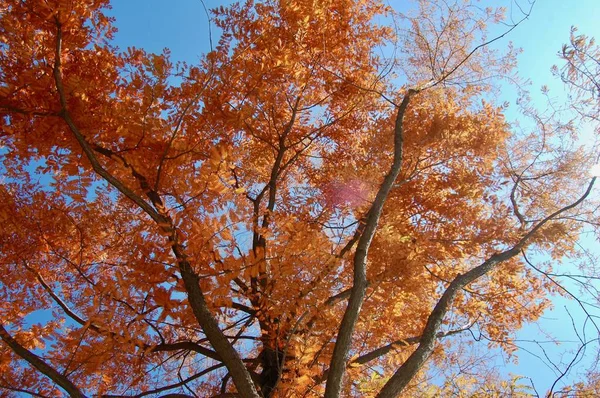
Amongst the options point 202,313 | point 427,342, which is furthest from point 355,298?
point 202,313

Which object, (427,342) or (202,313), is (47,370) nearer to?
(202,313)

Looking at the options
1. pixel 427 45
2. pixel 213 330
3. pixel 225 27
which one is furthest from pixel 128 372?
pixel 427 45

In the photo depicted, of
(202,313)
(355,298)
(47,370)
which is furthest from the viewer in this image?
(47,370)

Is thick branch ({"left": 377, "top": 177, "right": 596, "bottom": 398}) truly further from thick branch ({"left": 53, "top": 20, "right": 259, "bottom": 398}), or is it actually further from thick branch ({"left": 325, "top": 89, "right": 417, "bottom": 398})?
thick branch ({"left": 53, "top": 20, "right": 259, "bottom": 398})

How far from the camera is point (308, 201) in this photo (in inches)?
243

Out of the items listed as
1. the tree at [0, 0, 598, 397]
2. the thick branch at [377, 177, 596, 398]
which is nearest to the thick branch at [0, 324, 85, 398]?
the tree at [0, 0, 598, 397]

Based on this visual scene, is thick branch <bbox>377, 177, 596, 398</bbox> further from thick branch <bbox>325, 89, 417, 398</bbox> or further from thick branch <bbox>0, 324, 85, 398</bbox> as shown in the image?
thick branch <bbox>0, 324, 85, 398</bbox>

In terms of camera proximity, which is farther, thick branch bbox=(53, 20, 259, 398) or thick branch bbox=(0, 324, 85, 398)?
thick branch bbox=(0, 324, 85, 398)

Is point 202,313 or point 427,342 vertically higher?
point 202,313

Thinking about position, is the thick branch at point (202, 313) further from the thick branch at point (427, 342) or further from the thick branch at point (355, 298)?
the thick branch at point (427, 342)

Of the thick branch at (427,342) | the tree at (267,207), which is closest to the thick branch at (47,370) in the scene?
the tree at (267,207)

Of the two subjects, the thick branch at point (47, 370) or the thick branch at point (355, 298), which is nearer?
the thick branch at point (355, 298)

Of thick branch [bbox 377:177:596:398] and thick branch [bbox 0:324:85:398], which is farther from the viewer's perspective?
thick branch [bbox 0:324:85:398]

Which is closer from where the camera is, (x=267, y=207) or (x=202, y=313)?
(x=202, y=313)
